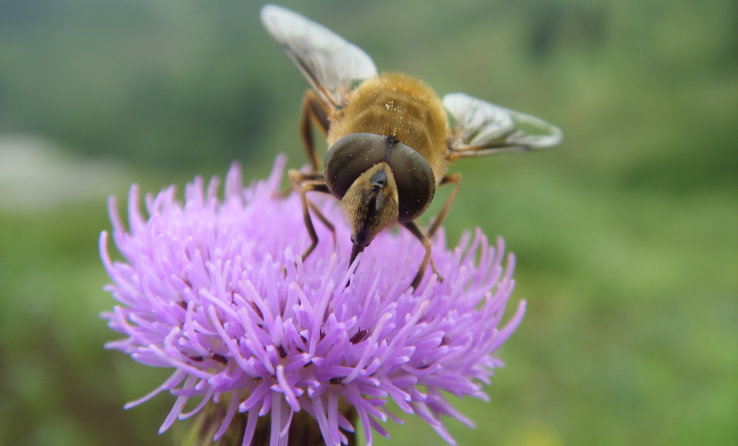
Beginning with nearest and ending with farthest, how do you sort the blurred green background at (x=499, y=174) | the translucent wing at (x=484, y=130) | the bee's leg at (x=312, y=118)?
the translucent wing at (x=484, y=130) < the bee's leg at (x=312, y=118) < the blurred green background at (x=499, y=174)

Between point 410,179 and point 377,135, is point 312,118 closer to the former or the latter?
point 377,135

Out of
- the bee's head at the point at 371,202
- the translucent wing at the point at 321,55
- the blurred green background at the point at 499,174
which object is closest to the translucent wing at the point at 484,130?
the translucent wing at the point at 321,55

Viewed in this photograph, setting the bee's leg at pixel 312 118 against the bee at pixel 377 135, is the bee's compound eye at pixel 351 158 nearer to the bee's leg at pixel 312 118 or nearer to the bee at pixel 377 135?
the bee at pixel 377 135

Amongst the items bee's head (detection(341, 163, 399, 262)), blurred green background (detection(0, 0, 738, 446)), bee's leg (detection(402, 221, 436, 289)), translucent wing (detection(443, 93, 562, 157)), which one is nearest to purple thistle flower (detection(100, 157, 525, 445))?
bee's leg (detection(402, 221, 436, 289))

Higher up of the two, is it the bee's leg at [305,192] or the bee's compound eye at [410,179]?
the bee's compound eye at [410,179]

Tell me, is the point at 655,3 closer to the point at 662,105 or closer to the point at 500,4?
the point at 662,105

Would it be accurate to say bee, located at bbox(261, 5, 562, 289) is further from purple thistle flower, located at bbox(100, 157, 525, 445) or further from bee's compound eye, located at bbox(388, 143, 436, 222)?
purple thistle flower, located at bbox(100, 157, 525, 445)

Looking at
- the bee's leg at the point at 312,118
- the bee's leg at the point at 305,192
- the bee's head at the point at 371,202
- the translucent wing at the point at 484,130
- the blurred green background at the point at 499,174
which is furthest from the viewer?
the blurred green background at the point at 499,174

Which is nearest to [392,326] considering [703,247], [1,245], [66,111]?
[1,245]
